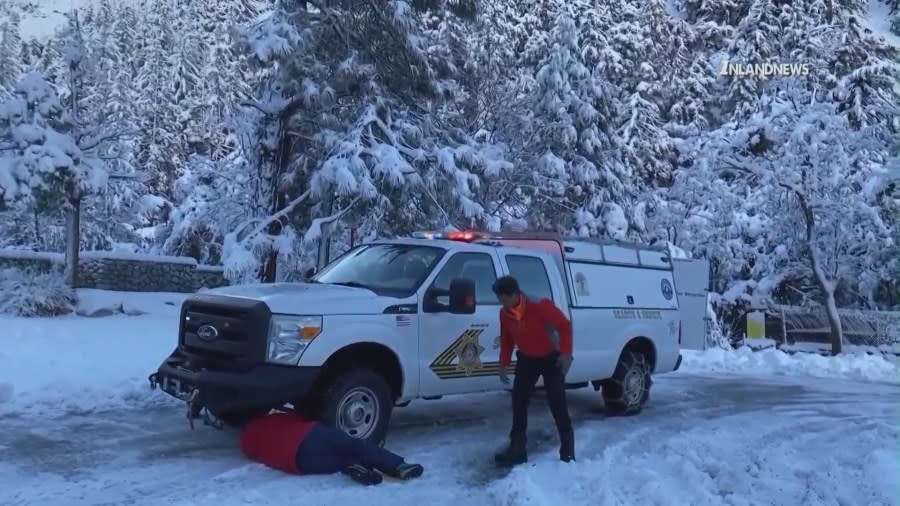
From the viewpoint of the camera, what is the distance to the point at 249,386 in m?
6.87

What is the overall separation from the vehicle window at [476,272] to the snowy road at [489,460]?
4.75ft

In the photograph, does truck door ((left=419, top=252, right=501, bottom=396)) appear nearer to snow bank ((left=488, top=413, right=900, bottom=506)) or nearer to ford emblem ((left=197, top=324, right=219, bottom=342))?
snow bank ((left=488, top=413, right=900, bottom=506))

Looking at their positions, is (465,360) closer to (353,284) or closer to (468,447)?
(468,447)

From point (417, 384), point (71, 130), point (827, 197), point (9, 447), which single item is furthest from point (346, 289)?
point (827, 197)

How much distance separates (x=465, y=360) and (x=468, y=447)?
82cm

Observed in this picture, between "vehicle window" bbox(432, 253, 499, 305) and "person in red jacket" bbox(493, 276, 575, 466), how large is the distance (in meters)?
1.05

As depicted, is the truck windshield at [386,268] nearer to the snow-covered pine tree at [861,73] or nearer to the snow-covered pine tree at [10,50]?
the snow-covered pine tree at [861,73]

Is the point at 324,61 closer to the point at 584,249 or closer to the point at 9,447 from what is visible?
the point at 584,249

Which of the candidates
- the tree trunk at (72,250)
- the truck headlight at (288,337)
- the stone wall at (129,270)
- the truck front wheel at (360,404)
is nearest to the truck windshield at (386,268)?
the truck front wheel at (360,404)

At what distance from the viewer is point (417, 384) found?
7949 mm

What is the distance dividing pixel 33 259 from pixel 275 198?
36.5ft

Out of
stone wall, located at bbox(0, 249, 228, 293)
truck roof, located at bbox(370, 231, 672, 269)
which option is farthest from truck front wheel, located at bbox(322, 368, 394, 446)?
stone wall, located at bbox(0, 249, 228, 293)

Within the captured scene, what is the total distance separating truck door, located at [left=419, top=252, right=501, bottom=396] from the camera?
8.04m

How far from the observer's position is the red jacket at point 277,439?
685 cm
